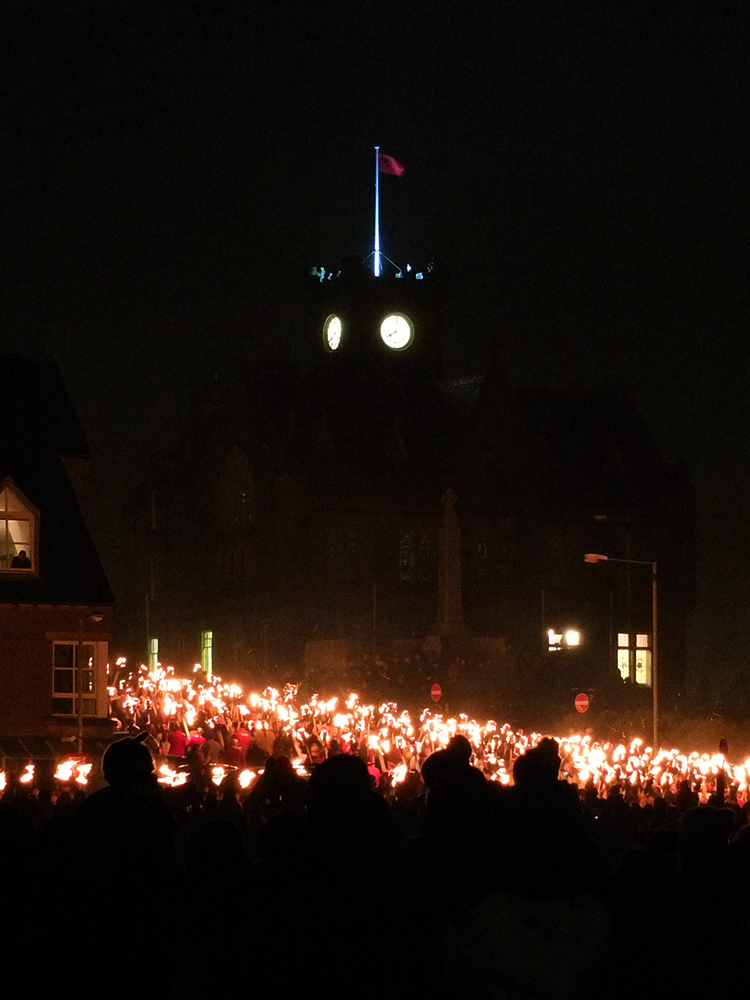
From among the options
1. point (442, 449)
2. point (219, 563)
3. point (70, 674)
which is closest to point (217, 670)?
point (219, 563)

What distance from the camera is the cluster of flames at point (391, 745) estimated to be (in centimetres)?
2316

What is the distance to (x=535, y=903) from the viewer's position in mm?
5641

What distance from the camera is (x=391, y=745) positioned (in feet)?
90.8

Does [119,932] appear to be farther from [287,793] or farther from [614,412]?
[614,412]

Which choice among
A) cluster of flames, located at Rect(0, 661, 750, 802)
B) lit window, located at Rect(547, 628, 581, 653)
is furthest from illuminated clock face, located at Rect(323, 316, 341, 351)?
cluster of flames, located at Rect(0, 661, 750, 802)

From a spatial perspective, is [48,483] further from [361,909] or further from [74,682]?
[361,909]

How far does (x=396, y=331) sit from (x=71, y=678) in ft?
145

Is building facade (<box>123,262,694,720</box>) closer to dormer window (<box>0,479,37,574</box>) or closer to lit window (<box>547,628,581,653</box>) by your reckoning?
lit window (<box>547,628,581,653</box>)

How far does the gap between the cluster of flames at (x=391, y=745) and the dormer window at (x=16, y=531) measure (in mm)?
3930

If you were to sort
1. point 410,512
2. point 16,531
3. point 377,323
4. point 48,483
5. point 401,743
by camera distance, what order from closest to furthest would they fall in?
point 401,743, point 16,531, point 48,483, point 410,512, point 377,323

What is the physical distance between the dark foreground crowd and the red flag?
6834 cm

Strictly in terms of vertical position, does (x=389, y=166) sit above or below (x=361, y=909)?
above

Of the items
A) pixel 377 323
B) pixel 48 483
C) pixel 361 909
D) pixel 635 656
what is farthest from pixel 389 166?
pixel 361 909

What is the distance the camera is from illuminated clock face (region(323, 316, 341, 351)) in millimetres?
73000
